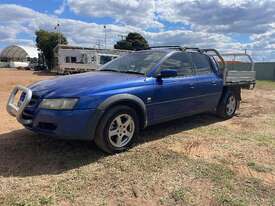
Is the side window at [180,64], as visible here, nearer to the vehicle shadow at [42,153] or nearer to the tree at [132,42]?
the vehicle shadow at [42,153]

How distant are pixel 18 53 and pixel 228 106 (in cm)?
9897

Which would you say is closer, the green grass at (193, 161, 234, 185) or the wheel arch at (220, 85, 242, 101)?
the green grass at (193, 161, 234, 185)

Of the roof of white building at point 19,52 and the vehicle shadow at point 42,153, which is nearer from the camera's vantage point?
the vehicle shadow at point 42,153

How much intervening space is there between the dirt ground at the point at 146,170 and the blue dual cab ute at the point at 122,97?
1.33 feet

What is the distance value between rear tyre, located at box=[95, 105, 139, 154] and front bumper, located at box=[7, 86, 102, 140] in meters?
0.15

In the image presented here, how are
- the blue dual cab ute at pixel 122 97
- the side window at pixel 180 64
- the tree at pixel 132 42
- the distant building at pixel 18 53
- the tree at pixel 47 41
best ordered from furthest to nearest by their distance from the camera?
the distant building at pixel 18 53, the tree at pixel 132 42, the tree at pixel 47 41, the side window at pixel 180 64, the blue dual cab ute at pixel 122 97

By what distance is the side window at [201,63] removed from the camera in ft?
21.8

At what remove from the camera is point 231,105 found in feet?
26.0

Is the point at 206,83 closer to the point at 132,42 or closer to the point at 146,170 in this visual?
the point at 146,170

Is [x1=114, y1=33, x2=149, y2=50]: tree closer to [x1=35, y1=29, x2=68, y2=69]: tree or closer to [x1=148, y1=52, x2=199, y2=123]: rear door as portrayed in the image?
[x1=35, y1=29, x2=68, y2=69]: tree

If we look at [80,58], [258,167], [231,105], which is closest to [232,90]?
[231,105]

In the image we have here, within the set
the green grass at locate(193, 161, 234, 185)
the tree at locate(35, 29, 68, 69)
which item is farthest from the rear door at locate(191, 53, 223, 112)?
the tree at locate(35, 29, 68, 69)

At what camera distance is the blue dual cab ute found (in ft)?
14.6

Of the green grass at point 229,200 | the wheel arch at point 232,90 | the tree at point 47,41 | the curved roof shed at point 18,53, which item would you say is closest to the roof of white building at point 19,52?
the curved roof shed at point 18,53
